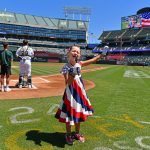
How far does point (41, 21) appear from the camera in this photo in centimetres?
11012

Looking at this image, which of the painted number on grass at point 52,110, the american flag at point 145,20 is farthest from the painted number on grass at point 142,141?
the american flag at point 145,20

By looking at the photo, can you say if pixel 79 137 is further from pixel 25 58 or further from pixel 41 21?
pixel 41 21

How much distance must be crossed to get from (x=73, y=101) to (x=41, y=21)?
107 meters

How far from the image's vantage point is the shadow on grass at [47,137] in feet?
18.6

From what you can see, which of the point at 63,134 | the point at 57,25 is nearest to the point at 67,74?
the point at 63,134

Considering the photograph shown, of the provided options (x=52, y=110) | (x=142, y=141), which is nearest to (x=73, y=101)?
(x=142, y=141)

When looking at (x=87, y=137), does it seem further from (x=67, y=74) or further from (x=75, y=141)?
(x=67, y=74)

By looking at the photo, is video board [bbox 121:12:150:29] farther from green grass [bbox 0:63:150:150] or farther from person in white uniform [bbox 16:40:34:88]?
green grass [bbox 0:63:150:150]

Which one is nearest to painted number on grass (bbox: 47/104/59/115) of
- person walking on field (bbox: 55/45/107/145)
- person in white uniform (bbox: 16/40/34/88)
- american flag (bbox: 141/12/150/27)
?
person walking on field (bbox: 55/45/107/145)

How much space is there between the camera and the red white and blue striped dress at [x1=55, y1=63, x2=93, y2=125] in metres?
5.73

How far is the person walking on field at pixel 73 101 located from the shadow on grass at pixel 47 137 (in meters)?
0.17

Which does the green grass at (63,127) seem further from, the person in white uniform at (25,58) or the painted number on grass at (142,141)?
the person in white uniform at (25,58)

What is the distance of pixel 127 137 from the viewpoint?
600 cm

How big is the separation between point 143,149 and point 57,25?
109 meters
